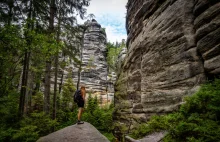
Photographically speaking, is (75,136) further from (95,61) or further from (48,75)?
(95,61)

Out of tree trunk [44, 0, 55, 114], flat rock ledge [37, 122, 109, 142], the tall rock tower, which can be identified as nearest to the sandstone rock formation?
the tall rock tower

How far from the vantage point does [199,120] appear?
5898 mm

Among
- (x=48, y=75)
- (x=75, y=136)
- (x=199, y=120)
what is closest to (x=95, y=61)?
(x=48, y=75)

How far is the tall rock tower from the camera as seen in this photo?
123ft

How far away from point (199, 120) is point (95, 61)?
35.4 meters

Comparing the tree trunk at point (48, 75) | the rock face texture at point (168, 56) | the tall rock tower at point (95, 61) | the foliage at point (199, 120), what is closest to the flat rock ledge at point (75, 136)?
the foliage at point (199, 120)

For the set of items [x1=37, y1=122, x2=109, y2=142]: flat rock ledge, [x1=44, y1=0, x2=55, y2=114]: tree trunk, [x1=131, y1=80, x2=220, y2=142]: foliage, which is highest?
[x1=44, y1=0, x2=55, y2=114]: tree trunk

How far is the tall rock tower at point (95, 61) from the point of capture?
37.4 m

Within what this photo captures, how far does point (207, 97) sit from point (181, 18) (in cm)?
470

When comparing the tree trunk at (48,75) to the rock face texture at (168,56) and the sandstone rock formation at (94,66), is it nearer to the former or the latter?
the rock face texture at (168,56)

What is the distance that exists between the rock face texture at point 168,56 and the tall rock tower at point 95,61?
2326 centimetres

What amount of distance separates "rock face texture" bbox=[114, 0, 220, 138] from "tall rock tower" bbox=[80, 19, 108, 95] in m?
23.3

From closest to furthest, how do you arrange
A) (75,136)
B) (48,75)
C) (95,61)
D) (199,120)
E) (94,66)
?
(199,120) → (75,136) → (48,75) → (94,66) → (95,61)

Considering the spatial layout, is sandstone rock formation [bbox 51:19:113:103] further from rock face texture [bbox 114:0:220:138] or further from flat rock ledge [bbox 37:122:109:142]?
flat rock ledge [bbox 37:122:109:142]
